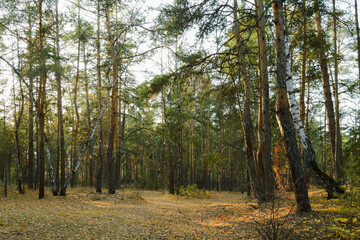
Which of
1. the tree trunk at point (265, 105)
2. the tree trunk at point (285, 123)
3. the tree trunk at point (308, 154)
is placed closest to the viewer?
the tree trunk at point (285, 123)

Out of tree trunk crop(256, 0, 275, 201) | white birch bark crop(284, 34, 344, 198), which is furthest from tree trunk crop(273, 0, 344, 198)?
tree trunk crop(256, 0, 275, 201)

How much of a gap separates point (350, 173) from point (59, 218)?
6645 mm

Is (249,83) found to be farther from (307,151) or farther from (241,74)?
(307,151)

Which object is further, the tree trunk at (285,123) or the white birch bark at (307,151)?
the white birch bark at (307,151)

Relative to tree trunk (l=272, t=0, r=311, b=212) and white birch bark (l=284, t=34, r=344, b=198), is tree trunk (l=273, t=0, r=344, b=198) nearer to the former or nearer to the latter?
white birch bark (l=284, t=34, r=344, b=198)

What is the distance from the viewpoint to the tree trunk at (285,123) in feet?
17.6

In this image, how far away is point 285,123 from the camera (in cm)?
Result: 552

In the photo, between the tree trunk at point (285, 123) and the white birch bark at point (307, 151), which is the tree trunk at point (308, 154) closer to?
the white birch bark at point (307, 151)

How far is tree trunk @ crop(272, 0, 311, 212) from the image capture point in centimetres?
536

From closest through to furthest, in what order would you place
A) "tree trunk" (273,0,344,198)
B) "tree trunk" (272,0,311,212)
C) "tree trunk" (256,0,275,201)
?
"tree trunk" (272,0,311,212)
"tree trunk" (273,0,344,198)
"tree trunk" (256,0,275,201)

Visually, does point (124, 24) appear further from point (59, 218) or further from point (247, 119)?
point (59, 218)

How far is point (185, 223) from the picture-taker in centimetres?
727

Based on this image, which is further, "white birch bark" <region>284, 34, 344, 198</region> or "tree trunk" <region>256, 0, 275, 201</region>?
"tree trunk" <region>256, 0, 275, 201</region>

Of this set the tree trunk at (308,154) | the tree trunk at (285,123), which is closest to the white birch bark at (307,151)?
the tree trunk at (308,154)
